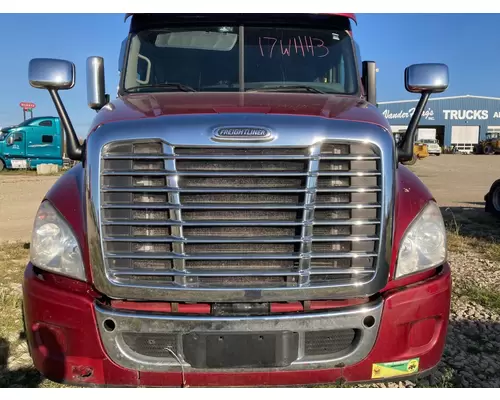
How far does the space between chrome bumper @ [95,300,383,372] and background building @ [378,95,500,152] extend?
2380 inches

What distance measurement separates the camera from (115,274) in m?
2.42

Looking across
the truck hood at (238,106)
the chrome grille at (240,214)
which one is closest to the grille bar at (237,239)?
the chrome grille at (240,214)

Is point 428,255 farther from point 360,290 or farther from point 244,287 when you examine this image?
point 244,287

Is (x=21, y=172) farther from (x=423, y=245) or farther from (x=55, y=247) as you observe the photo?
(x=423, y=245)

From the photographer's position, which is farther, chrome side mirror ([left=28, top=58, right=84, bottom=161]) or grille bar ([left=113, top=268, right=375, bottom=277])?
chrome side mirror ([left=28, top=58, right=84, bottom=161])

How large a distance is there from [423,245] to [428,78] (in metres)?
1.34

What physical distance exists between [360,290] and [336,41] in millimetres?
2312

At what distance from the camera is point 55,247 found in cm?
252

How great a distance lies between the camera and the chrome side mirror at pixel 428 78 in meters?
3.26

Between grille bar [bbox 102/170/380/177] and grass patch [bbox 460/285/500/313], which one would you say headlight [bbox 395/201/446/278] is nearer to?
grille bar [bbox 102/170/380/177]

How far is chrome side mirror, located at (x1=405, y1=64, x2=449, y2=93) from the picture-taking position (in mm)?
3262

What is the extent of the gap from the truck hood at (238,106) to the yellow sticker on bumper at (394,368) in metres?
1.28

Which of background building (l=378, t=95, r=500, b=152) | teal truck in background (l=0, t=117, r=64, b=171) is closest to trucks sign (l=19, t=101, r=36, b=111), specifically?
teal truck in background (l=0, t=117, r=64, b=171)
